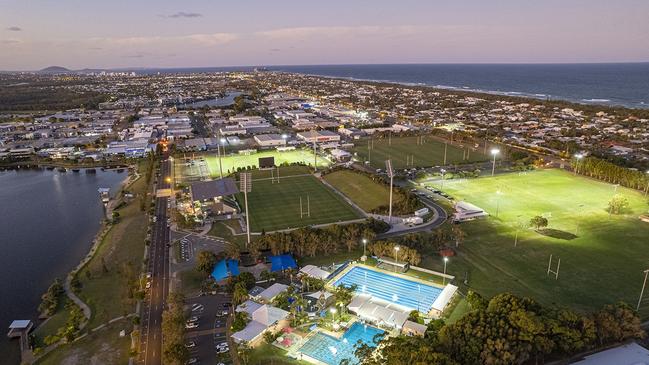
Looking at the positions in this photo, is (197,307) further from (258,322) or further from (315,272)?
(315,272)

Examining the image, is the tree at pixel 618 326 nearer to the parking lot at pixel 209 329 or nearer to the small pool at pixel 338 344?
the small pool at pixel 338 344

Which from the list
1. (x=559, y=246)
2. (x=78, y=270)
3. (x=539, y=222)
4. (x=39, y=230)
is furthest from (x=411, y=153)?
(x=39, y=230)

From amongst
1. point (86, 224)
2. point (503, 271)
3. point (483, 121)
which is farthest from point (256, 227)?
point (483, 121)

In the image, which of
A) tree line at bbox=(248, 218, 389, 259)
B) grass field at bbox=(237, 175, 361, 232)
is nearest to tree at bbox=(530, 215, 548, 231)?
tree line at bbox=(248, 218, 389, 259)

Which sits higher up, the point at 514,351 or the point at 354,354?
the point at 514,351

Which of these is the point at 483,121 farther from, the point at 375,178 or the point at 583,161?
the point at 375,178

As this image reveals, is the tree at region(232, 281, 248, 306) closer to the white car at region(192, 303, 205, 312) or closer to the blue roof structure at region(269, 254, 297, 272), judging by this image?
the white car at region(192, 303, 205, 312)
